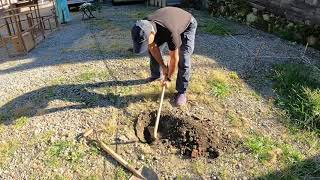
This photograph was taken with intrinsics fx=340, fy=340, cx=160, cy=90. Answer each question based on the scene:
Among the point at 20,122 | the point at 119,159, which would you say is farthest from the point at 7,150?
the point at 119,159

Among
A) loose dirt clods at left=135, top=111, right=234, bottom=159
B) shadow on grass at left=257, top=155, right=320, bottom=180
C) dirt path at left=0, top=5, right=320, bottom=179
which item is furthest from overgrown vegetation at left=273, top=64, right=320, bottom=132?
loose dirt clods at left=135, top=111, right=234, bottom=159

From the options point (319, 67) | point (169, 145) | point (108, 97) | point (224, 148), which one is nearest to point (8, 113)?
point (108, 97)

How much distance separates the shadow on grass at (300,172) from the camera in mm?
3945

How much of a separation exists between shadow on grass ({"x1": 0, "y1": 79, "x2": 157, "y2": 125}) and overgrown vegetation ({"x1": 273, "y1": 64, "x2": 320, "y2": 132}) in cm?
209

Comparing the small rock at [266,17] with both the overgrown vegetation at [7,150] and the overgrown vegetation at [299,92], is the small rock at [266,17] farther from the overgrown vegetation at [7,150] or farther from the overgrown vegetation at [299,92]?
the overgrown vegetation at [7,150]

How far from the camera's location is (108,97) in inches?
219

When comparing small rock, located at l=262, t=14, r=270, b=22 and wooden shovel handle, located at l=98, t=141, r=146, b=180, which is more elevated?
small rock, located at l=262, t=14, r=270, b=22

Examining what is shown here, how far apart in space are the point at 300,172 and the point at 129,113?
2472 mm

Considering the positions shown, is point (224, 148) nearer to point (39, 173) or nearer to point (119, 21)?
point (39, 173)

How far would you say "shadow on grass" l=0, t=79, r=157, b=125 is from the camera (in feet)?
17.5

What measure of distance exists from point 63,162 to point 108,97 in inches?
60.9

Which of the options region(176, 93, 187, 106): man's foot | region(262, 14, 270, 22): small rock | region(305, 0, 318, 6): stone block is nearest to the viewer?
region(176, 93, 187, 106): man's foot

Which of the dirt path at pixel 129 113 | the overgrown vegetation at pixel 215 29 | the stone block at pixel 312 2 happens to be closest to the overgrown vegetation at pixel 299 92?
the dirt path at pixel 129 113

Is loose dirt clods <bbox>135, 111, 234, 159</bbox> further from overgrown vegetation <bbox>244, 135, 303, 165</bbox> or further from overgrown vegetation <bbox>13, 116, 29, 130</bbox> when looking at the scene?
overgrown vegetation <bbox>13, 116, 29, 130</bbox>
